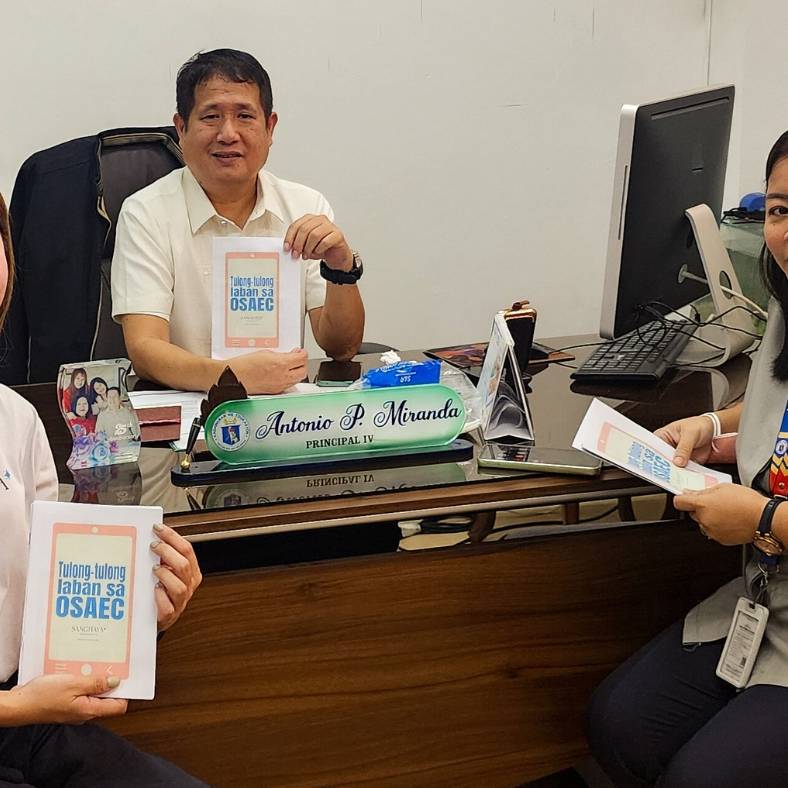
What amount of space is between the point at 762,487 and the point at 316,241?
91 cm

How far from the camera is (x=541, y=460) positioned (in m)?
1.61

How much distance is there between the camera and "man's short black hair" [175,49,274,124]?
87.3 inches

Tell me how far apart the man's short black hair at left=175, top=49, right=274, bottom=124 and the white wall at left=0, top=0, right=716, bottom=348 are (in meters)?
0.83

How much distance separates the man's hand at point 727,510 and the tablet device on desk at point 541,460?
14 centimetres

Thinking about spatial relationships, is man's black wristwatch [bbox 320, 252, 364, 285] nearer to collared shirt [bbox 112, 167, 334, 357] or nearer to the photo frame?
collared shirt [bbox 112, 167, 334, 357]

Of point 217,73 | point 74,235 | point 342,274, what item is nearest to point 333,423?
point 342,274

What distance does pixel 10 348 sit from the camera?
254 cm

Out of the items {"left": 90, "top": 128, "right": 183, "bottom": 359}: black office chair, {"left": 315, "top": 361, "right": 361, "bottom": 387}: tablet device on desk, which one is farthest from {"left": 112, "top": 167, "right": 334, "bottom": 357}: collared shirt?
{"left": 315, "top": 361, "right": 361, "bottom": 387}: tablet device on desk

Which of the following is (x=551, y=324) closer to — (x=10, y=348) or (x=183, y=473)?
(x=10, y=348)

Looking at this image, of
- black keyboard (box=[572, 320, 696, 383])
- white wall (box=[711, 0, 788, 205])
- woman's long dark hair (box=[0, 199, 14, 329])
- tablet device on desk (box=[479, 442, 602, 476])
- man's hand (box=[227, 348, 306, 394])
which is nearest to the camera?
woman's long dark hair (box=[0, 199, 14, 329])

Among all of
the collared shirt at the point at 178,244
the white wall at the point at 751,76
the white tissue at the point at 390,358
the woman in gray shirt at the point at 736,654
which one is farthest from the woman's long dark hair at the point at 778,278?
the white wall at the point at 751,76

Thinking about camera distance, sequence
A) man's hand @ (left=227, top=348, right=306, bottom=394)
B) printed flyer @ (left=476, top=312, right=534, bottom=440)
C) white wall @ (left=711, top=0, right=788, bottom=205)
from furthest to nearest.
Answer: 1. white wall @ (left=711, top=0, right=788, bottom=205)
2. man's hand @ (left=227, top=348, right=306, bottom=394)
3. printed flyer @ (left=476, top=312, right=534, bottom=440)

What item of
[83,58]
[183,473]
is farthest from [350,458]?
[83,58]

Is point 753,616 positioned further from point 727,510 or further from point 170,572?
point 170,572
